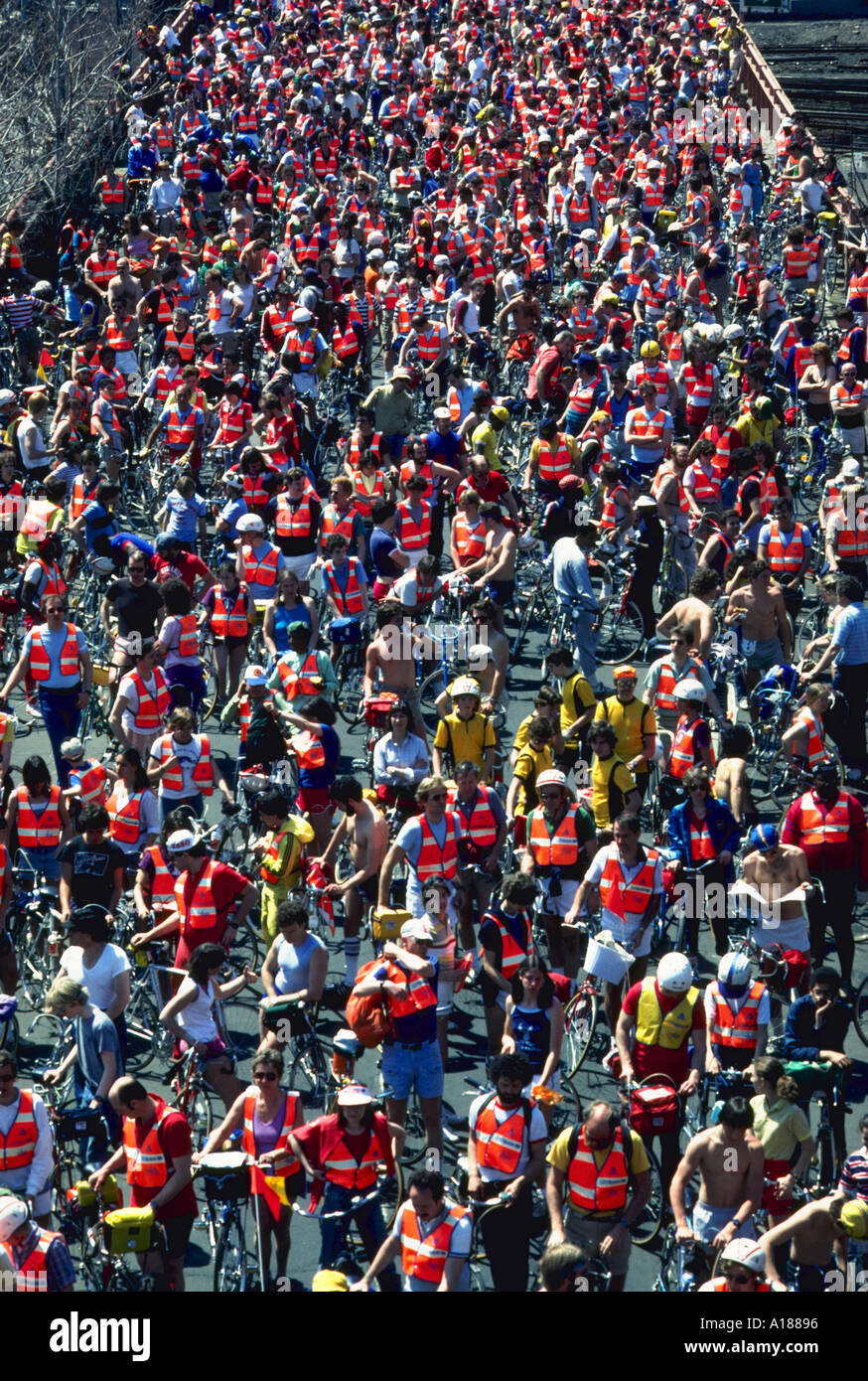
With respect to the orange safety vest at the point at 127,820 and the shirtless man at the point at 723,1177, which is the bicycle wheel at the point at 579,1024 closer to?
the shirtless man at the point at 723,1177

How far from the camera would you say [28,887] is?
1462 centimetres

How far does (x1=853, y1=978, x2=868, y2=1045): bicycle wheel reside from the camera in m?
13.6

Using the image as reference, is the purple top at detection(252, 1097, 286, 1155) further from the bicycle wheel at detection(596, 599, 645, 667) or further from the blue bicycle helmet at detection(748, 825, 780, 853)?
the bicycle wheel at detection(596, 599, 645, 667)

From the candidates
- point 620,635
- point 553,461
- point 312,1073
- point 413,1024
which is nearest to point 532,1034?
point 413,1024

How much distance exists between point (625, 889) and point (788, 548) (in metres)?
5.69

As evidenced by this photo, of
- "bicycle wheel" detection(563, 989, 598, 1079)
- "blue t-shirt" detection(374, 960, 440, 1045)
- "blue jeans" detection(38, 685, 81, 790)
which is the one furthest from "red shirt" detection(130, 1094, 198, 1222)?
"blue jeans" detection(38, 685, 81, 790)

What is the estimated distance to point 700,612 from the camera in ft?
53.8

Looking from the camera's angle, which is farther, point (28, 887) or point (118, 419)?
point (118, 419)

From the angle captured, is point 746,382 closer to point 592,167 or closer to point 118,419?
point 118,419

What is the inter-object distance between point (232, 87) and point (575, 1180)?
26747 mm
